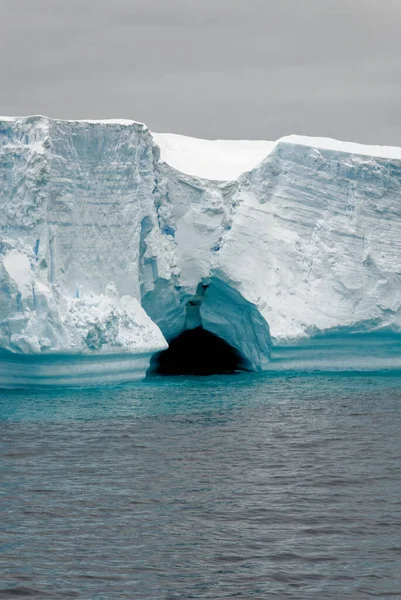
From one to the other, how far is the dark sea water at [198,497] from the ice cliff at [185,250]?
1262 millimetres

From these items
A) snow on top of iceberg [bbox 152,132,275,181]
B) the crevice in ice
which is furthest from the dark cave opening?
snow on top of iceberg [bbox 152,132,275,181]

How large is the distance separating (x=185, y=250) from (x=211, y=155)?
8.59ft

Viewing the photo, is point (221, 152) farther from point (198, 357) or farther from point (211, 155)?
point (198, 357)

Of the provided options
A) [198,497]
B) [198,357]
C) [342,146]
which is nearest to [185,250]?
[342,146]

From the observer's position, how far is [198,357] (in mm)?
20344

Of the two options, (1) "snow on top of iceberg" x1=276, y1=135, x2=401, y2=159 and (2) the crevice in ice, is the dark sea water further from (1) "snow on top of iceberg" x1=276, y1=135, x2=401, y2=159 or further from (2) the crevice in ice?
(1) "snow on top of iceberg" x1=276, y1=135, x2=401, y2=159

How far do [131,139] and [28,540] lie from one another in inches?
371

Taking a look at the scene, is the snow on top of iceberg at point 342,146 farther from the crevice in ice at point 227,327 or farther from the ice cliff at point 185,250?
the crevice in ice at point 227,327

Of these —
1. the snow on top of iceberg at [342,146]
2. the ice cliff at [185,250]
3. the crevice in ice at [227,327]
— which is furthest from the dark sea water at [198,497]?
the snow on top of iceberg at [342,146]

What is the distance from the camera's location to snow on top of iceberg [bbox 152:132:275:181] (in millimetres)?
17172

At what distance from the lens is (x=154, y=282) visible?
16.1 metres

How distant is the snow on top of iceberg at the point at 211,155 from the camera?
17.2 m

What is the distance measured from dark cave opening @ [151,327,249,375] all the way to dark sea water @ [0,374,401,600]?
4473 millimetres

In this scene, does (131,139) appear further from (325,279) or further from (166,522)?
(166,522)
